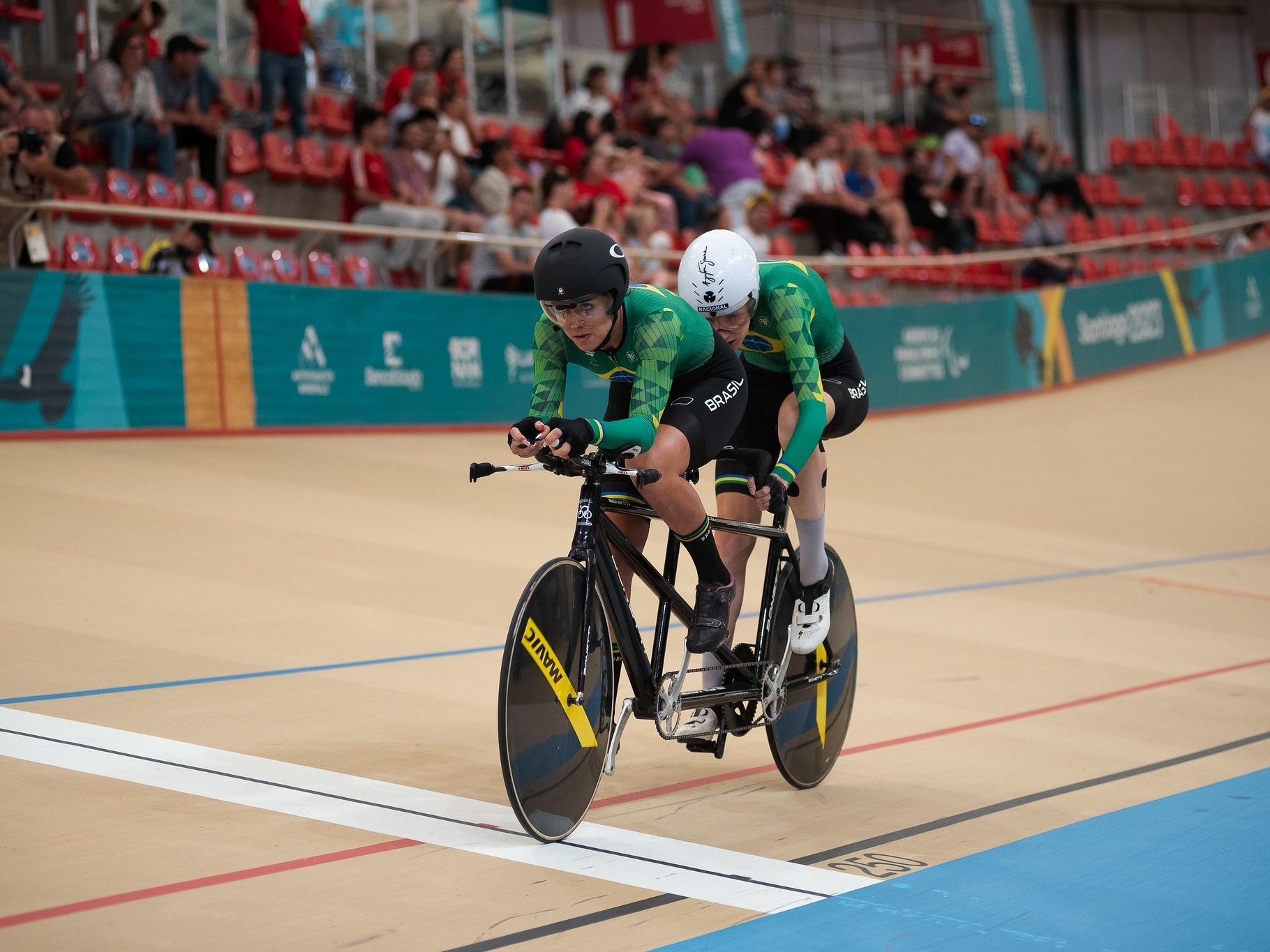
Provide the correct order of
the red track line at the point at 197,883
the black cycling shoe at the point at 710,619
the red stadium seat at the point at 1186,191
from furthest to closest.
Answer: the red stadium seat at the point at 1186,191 < the black cycling shoe at the point at 710,619 < the red track line at the point at 197,883

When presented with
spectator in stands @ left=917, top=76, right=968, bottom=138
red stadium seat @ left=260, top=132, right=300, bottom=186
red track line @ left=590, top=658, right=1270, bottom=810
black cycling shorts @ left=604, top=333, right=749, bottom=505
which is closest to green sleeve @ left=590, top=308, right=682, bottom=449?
black cycling shorts @ left=604, top=333, right=749, bottom=505

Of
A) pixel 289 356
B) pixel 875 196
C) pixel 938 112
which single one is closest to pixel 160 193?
pixel 289 356

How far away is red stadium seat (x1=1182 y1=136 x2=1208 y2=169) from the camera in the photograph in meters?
22.8

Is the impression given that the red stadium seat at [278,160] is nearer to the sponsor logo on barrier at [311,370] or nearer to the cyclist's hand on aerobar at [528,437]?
the sponsor logo on barrier at [311,370]

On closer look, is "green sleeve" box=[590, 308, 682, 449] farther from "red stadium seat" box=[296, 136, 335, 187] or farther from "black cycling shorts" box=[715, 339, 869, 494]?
"red stadium seat" box=[296, 136, 335, 187]

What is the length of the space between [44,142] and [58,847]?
22.1 feet

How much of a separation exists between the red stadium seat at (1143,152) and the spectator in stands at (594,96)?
35.9 ft

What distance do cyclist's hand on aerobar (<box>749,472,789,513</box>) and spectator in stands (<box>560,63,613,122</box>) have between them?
1130 cm

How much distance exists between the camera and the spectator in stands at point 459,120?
1233 cm

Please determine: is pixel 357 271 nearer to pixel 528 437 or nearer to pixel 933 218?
pixel 528 437

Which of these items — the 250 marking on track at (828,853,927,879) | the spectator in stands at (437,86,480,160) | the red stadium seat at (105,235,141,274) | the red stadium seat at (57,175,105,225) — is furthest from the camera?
the spectator in stands at (437,86,480,160)

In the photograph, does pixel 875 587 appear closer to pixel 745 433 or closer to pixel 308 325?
pixel 745 433

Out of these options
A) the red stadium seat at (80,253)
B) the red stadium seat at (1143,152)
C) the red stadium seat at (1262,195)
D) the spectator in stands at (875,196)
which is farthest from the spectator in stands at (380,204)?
the red stadium seat at (1262,195)

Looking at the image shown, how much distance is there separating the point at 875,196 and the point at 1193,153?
9.35 m
